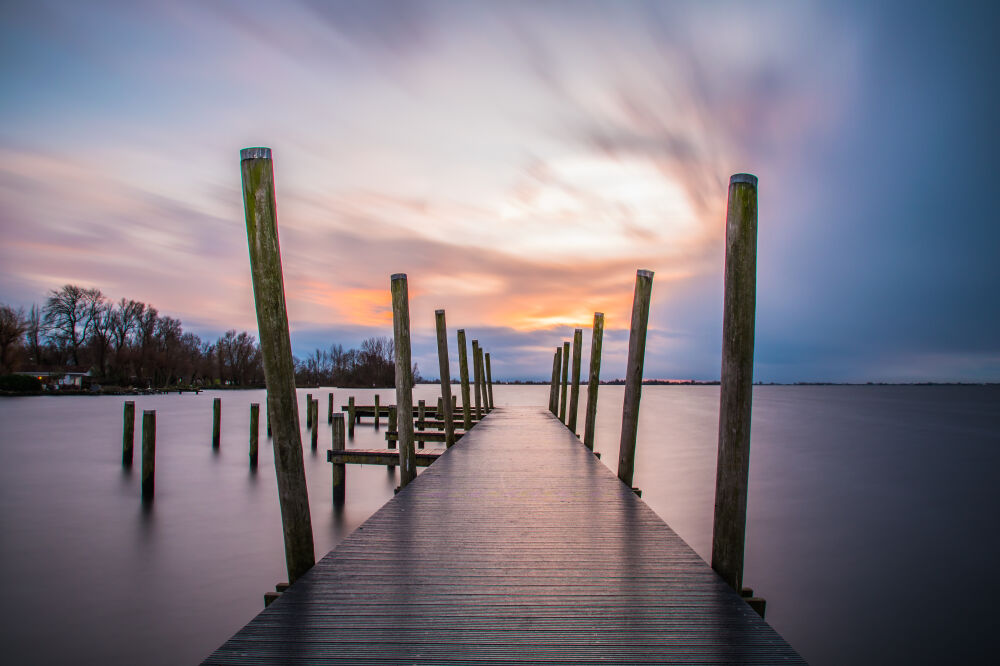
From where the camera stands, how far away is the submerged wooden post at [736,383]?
3.40m

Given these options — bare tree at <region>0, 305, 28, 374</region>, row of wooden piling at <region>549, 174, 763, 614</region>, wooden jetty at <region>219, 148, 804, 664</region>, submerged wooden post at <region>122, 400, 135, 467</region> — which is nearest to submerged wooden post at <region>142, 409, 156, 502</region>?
submerged wooden post at <region>122, 400, 135, 467</region>

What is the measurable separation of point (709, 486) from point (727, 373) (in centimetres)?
1325

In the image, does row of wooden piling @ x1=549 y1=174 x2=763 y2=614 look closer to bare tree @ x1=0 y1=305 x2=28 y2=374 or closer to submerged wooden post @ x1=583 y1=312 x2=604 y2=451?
submerged wooden post @ x1=583 y1=312 x2=604 y2=451

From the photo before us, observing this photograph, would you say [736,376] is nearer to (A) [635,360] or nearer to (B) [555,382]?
(A) [635,360]

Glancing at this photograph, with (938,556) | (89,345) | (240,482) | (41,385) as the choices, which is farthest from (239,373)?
(938,556)

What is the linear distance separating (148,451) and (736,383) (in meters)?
Answer: 12.5

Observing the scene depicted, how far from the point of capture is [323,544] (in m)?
8.95

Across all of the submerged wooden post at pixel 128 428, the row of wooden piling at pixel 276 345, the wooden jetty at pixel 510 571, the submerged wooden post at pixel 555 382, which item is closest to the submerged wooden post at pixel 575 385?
the submerged wooden post at pixel 555 382

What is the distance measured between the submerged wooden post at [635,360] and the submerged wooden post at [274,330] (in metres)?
4.13

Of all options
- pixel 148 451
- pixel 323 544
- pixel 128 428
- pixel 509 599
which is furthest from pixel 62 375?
pixel 509 599

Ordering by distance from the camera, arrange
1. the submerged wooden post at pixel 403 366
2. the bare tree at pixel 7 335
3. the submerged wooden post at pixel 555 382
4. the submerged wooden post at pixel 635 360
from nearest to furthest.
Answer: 1. the submerged wooden post at pixel 635 360
2. the submerged wooden post at pixel 403 366
3. the submerged wooden post at pixel 555 382
4. the bare tree at pixel 7 335

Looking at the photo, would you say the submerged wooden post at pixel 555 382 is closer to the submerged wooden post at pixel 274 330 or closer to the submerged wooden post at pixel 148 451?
the submerged wooden post at pixel 148 451

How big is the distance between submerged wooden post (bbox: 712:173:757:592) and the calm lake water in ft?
12.7

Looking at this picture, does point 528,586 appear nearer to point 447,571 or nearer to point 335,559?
point 447,571
